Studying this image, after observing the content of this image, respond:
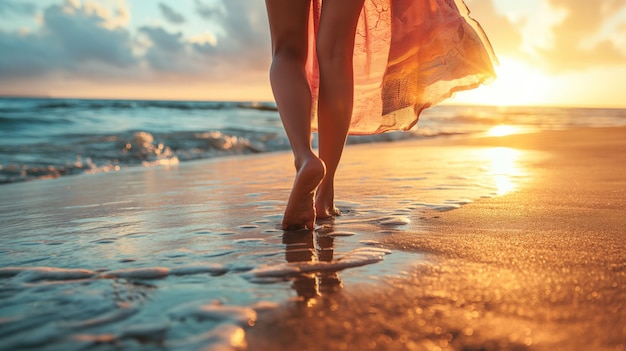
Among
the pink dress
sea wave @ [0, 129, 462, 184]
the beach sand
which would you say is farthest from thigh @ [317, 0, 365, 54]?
sea wave @ [0, 129, 462, 184]

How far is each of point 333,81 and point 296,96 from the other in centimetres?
20

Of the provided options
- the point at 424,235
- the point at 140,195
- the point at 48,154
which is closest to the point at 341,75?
the point at 424,235

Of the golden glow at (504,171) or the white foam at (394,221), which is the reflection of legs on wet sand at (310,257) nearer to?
the white foam at (394,221)

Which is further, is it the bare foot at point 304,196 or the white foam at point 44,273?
the bare foot at point 304,196

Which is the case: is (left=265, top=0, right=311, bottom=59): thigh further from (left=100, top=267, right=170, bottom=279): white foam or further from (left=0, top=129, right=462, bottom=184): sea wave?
(left=0, top=129, right=462, bottom=184): sea wave

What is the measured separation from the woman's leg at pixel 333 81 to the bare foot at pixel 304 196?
0.24 meters

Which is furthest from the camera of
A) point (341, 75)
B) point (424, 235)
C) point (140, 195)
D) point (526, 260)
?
point (140, 195)

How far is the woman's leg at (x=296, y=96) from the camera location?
165 cm

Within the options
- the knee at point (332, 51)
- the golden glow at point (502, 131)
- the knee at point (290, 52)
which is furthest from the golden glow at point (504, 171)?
the golden glow at point (502, 131)

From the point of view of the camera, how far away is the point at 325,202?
194 centimetres

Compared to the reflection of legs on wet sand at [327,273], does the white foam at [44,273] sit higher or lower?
higher

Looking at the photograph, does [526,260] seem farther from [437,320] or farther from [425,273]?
[437,320]

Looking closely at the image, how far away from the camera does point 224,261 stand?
1271 mm

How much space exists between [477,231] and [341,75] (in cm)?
71
